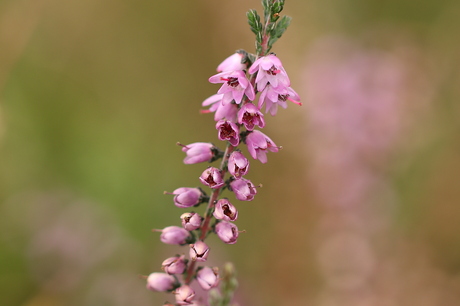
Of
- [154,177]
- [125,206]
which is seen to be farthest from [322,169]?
[125,206]

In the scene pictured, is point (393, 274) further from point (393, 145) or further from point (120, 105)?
point (120, 105)

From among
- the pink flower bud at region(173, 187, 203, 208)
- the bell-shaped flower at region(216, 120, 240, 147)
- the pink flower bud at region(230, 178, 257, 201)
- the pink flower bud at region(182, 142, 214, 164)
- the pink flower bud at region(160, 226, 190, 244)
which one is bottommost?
the pink flower bud at region(160, 226, 190, 244)

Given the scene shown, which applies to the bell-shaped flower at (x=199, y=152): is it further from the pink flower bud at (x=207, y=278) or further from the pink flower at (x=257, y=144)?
the pink flower bud at (x=207, y=278)

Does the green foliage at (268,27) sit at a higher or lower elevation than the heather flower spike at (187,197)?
higher

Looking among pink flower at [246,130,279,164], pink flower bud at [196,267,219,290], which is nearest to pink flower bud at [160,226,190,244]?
pink flower bud at [196,267,219,290]

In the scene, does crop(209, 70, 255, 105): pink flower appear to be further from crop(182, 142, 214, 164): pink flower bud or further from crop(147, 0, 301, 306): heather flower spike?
crop(182, 142, 214, 164): pink flower bud

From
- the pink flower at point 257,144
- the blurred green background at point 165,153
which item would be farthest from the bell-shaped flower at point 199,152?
the blurred green background at point 165,153

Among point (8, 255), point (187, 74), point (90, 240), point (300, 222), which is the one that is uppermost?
point (187, 74)
